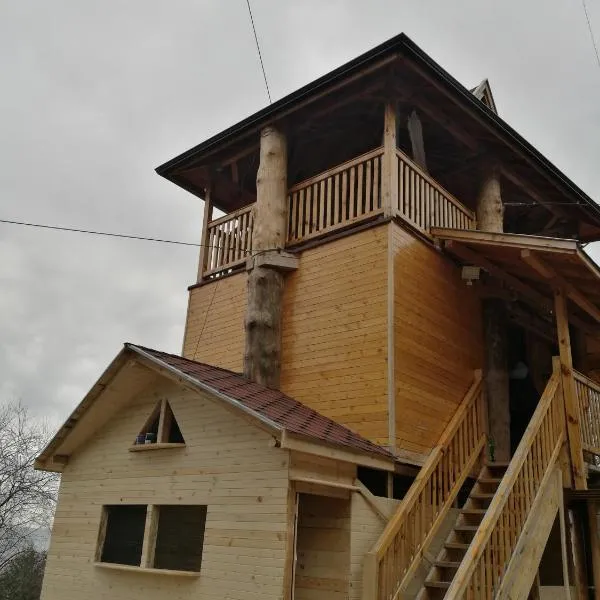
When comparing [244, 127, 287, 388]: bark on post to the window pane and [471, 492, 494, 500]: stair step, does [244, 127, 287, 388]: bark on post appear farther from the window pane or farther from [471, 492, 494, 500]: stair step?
[471, 492, 494, 500]: stair step

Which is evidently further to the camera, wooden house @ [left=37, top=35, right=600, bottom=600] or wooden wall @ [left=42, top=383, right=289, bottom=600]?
wooden house @ [left=37, top=35, right=600, bottom=600]

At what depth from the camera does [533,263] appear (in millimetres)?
Result: 8750

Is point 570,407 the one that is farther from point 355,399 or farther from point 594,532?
point 355,399

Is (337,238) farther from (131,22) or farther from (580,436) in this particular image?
(131,22)

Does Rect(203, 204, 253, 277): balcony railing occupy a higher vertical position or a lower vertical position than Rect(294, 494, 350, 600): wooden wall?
higher

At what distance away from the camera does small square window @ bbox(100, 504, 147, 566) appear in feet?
27.8

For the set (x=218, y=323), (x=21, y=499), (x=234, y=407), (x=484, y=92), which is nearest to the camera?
(x=234, y=407)

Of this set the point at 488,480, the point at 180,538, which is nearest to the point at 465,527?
the point at 488,480

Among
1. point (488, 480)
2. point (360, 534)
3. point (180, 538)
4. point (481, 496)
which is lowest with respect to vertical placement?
point (180, 538)

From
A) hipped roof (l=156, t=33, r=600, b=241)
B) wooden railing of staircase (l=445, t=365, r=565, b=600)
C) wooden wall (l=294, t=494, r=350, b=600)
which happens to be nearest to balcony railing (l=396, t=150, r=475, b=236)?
hipped roof (l=156, t=33, r=600, b=241)

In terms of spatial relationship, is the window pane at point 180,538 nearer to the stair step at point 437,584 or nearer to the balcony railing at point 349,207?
the stair step at point 437,584

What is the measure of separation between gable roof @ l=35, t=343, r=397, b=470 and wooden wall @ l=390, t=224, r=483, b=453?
0.96m

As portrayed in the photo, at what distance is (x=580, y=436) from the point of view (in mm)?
9078

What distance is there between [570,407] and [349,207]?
4368 mm
